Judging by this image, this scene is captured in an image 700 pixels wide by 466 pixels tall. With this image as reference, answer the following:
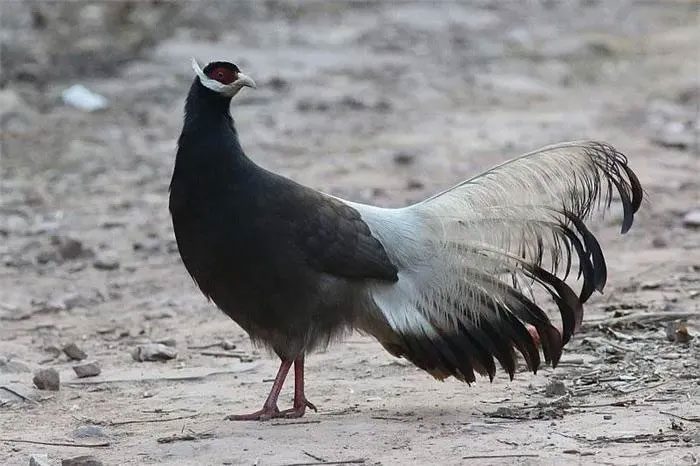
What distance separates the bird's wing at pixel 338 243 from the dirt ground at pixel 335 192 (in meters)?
0.59

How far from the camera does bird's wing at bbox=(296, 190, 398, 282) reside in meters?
5.43

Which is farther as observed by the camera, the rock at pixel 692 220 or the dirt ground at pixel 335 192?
the rock at pixel 692 220

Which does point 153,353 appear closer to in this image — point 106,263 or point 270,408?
point 270,408

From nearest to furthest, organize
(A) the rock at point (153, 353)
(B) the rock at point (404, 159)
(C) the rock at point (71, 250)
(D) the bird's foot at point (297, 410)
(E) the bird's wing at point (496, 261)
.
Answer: (E) the bird's wing at point (496, 261)
(D) the bird's foot at point (297, 410)
(A) the rock at point (153, 353)
(C) the rock at point (71, 250)
(B) the rock at point (404, 159)

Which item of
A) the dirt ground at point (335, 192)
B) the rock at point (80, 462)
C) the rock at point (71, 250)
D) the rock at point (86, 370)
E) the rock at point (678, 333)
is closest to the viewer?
the rock at point (80, 462)

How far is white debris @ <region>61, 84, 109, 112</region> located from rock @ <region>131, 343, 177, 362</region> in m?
6.30

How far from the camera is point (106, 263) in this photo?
8445 millimetres

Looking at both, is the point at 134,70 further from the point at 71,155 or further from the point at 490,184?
the point at 490,184


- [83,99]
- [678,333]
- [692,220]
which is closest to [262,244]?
[678,333]

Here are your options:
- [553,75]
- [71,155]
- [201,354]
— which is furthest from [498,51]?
[201,354]

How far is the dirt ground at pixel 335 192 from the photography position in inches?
202

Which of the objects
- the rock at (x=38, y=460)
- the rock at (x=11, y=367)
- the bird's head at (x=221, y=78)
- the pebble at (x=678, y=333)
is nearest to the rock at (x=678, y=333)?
the pebble at (x=678, y=333)

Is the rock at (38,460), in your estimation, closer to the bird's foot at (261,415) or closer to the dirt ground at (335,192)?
the dirt ground at (335,192)

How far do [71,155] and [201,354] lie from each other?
494 centimetres
